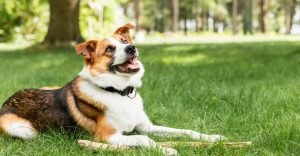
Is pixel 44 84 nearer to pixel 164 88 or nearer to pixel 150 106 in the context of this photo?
pixel 164 88

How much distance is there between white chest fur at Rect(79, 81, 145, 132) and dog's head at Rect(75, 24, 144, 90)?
100mm

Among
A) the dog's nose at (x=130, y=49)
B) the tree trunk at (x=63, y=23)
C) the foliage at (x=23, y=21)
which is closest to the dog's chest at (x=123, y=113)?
the dog's nose at (x=130, y=49)

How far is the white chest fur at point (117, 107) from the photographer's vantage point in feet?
17.7

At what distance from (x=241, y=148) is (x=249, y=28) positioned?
37.9 metres

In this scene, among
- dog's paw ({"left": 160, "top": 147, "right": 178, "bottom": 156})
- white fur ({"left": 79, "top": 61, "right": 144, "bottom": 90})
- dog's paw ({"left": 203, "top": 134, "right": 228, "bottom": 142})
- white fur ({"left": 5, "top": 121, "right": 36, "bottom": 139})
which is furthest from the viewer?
white fur ({"left": 5, "top": 121, "right": 36, "bottom": 139})

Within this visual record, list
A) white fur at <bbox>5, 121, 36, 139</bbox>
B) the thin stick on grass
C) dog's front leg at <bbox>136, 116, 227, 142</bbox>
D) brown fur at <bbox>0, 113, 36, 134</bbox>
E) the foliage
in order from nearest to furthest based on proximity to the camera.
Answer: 1. the thin stick on grass
2. dog's front leg at <bbox>136, 116, 227, 142</bbox>
3. white fur at <bbox>5, 121, 36, 139</bbox>
4. brown fur at <bbox>0, 113, 36, 134</bbox>
5. the foliage

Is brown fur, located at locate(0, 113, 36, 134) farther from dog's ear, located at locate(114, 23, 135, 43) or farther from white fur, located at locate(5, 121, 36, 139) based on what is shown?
dog's ear, located at locate(114, 23, 135, 43)

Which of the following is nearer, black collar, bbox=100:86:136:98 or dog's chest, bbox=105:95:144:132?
dog's chest, bbox=105:95:144:132

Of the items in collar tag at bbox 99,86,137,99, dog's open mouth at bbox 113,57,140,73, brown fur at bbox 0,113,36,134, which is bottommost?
brown fur at bbox 0,113,36,134

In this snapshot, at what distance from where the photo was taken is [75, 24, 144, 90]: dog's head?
5352 mm

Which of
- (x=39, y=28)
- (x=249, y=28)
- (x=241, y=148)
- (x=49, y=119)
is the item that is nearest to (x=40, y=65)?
(x=49, y=119)

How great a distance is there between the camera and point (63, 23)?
62.6ft

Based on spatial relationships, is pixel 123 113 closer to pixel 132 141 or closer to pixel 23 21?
pixel 132 141

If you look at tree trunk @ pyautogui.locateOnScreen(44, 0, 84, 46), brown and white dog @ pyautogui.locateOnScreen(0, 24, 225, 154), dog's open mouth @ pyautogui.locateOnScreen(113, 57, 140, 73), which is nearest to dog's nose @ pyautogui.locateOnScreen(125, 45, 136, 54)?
brown and white dog @ pyautogui.locateOnScreen(0, 24, 225, 154)
